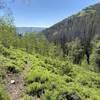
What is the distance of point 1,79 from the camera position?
17219 millimetres

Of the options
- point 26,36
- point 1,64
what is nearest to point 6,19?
point 26,36

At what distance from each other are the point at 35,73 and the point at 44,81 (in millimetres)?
1306

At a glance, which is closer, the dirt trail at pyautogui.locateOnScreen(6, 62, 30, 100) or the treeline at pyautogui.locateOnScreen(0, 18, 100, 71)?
the dirt trail at pyautogui.locateOnScreen(6, 62, 30, 100)

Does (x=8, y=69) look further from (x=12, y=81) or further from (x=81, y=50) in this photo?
(x=81, y=50)

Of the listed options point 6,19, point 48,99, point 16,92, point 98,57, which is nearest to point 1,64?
point 16,92

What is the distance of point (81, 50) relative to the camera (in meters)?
194

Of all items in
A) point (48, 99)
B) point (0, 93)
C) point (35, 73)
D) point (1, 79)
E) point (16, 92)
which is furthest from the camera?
point (35, 73)

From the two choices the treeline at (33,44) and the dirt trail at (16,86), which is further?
the treeline at (33,44)

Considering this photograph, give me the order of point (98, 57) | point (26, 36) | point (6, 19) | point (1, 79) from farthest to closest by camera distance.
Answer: point (98, 57)
point (26, 36)
point (6, 19)
point (1, 79)

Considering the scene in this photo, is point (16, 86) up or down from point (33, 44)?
up

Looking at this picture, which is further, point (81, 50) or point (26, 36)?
point (81, 50)

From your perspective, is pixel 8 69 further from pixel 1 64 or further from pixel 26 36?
pixel 26 36

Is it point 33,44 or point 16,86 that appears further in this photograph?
point 33,44

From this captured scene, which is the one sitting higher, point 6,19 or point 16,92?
point 6,19
